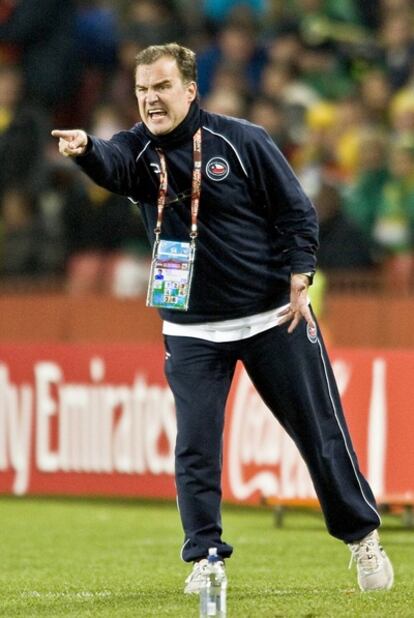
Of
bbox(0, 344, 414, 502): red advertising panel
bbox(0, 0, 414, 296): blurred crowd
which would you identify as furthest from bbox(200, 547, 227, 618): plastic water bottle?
bbox(0, 0, 414, 296): blurred crowd

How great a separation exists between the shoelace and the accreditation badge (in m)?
1.27

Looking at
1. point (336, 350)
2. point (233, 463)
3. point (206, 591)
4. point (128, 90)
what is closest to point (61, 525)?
point (233, 463)

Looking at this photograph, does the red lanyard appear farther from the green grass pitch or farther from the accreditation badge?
the green grass pitch

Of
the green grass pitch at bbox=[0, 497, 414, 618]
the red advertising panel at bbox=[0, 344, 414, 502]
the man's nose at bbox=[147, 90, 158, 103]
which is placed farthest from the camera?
the red advertising panel at bbox=[0, 344, 414, 502]

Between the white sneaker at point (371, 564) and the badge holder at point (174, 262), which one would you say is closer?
the badge holder at point (174, 262)

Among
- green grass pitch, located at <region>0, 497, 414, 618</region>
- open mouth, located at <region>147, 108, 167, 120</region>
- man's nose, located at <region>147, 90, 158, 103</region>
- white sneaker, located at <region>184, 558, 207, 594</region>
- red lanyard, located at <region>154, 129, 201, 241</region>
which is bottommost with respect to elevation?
green grass pitch, located at <region>0, 497, 414, 618</region>

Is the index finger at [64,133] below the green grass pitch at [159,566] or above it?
above

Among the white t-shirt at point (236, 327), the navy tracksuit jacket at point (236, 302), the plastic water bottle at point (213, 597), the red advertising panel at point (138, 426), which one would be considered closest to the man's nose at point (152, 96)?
the navy tracksuit jacket at point (236, 302)

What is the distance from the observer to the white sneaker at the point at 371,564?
7180mm

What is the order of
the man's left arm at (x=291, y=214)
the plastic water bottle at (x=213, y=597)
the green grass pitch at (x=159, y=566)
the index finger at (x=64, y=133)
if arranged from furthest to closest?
the man's left arm at (x=291, y=214), the green grass pitch at (x=159, y=566), the index finger at (x=64, y=133), the plastic water bottle at (x=213, y=597)

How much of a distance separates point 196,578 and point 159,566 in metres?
1.60

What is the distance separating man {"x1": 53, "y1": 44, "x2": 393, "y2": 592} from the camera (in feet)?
23.0

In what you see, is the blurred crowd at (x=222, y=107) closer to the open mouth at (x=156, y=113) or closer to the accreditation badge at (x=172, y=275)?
the accreditation badge at (x=172, y=275)

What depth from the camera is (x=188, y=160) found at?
7.02m
